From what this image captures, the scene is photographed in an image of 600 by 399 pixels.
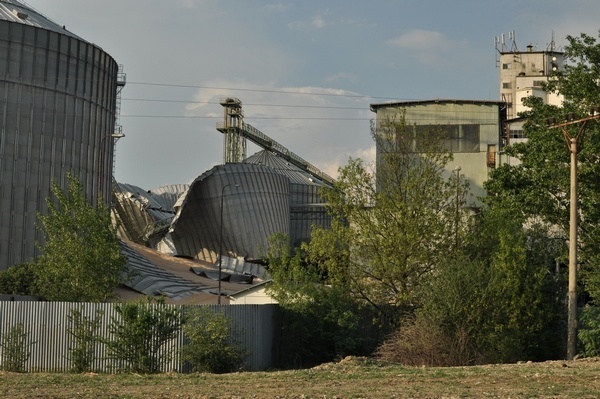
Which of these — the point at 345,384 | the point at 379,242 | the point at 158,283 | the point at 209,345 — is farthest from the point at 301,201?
the point at 345,384

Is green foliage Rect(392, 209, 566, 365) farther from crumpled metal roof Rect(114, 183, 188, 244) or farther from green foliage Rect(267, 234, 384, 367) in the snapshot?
crumpled metal roof Rect(114, 183, 188, 244)

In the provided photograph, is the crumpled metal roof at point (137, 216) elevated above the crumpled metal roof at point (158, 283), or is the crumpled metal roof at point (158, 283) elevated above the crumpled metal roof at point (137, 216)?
the crumpled metal roof at point (137, 216)

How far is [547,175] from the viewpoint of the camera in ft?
139

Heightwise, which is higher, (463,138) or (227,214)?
(463,138)

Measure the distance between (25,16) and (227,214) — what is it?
40578mm

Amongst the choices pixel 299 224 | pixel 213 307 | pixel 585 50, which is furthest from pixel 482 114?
pixel 299 224

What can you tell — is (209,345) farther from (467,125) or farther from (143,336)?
(467,125)

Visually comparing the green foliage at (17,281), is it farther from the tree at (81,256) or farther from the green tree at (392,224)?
the green tree at (392,224)

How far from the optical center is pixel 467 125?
63.5 m

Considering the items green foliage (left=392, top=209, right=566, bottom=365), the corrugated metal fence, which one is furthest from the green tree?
the corrugated metal fence

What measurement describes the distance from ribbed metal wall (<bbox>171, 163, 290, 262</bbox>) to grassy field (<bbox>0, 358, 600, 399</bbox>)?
3183 inches

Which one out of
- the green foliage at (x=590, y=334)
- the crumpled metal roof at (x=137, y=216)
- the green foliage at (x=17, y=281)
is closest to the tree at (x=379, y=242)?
the green foliage at (x=590, y=334)

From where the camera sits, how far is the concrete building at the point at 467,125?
2463 inches

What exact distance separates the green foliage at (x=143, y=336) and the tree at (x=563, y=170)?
60.1 ft
